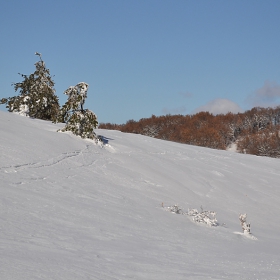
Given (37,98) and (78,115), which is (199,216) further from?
(37,98)

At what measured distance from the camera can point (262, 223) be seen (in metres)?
9.53

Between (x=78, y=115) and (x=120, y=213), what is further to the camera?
(x=78, y=115)

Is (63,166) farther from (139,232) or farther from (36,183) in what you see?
(139,232)

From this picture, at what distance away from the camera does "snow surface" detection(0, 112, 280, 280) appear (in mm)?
3871

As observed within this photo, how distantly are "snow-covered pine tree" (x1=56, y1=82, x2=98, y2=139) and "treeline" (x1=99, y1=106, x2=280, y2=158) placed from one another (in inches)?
2526

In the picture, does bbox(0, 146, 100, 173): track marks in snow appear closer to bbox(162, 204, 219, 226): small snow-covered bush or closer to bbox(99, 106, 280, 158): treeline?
bbox(162, 204, 219, 226): small snow-covered bush

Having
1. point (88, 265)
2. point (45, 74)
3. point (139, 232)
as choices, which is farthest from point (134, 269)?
point (45, 74)

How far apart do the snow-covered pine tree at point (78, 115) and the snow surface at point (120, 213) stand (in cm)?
50

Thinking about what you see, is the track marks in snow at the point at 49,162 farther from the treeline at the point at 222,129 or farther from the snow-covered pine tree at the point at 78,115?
the treeline at the point at 222,129

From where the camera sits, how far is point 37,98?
841 inches

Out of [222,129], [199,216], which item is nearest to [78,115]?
[199,216]

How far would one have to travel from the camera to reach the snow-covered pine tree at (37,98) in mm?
21344

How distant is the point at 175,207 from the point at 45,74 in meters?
16.9

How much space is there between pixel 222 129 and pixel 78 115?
7730 cm
